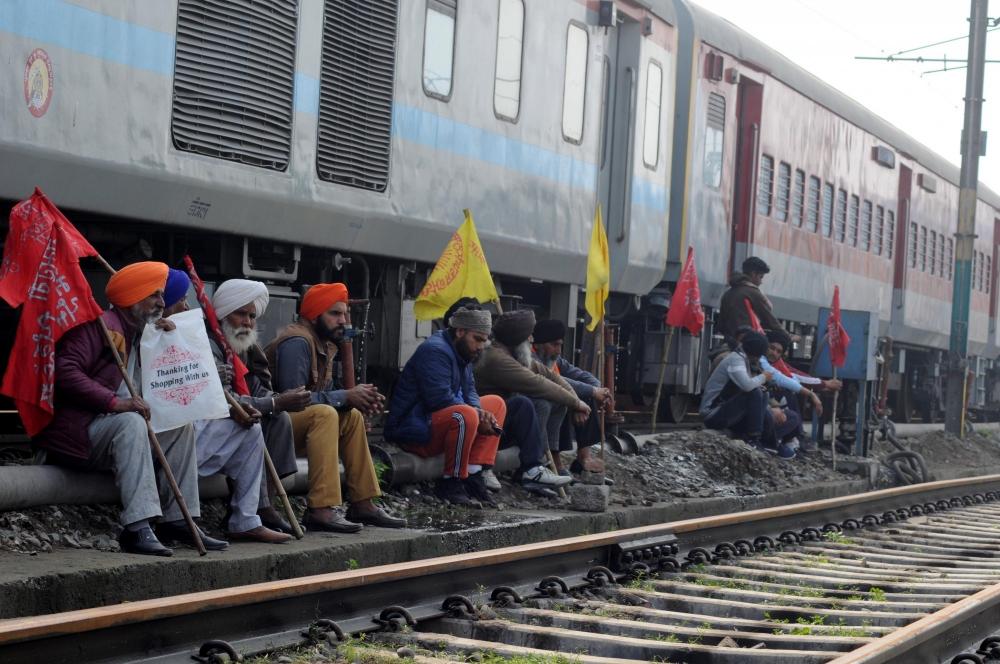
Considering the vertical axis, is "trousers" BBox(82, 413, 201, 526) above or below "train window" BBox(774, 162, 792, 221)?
below

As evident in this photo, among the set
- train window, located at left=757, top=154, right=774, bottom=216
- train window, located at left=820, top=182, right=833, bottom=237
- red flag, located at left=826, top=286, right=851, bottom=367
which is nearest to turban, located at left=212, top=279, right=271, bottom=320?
red flag, located at left=826, top=286, right=851, bottom=367

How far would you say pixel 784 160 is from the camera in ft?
55.1

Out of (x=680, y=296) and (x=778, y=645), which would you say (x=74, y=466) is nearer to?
(x=778, y=645)

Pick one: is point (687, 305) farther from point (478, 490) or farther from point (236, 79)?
point (236, 79)

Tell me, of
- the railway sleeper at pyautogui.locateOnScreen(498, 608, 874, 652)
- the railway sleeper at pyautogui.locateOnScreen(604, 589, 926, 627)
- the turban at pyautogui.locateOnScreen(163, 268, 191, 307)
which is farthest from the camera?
the turban at pyautogui.locateOnScreen(163, 268, 191, 307)

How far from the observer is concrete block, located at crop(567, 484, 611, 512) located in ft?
27.8

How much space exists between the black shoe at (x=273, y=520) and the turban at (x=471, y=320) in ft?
6.32

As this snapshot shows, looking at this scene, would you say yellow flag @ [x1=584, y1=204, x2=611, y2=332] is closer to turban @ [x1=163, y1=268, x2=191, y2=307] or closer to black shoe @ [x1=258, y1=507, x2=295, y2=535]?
black shoe @ [x1=258, y1=507, x2=295, y2=535]

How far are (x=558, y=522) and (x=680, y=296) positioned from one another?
5.72m

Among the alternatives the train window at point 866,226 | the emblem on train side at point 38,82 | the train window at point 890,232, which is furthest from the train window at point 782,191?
the emblem on train side at point 38,82

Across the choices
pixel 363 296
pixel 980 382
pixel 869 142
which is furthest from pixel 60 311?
pixel 980 382

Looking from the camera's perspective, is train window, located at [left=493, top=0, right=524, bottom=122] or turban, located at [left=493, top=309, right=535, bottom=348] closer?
turban, located at [left=493, top=309, right=535, bottom=348]

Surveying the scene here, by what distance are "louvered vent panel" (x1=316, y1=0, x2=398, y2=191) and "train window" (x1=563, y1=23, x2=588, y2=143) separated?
2.49 m

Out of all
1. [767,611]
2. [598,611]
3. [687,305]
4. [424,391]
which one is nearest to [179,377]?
[598,611]
